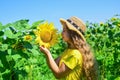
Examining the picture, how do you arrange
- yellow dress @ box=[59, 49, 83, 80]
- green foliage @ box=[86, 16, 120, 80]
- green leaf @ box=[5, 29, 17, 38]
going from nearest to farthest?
1. green leaf @ box=[5, 29, 17, 38]
2. yellow dress @ box=[59, 49, 83, 80]
3. green foliage @ box=[86, 16, 120, 80]

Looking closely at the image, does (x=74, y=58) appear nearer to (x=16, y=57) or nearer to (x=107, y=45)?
(x=16, y=57)

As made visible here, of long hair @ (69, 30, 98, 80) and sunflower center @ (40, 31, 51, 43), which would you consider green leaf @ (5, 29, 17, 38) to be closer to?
sunflower center @ (40, 31, 51, 43)

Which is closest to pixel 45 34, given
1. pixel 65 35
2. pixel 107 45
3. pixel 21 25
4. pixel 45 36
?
pixel 45 36

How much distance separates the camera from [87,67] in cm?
399

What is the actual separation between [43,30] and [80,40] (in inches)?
20.3

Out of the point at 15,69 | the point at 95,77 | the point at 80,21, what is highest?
the point at 80,21

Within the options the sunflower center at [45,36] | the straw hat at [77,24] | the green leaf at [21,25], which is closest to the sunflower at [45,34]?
the sunflower center at [45,36]

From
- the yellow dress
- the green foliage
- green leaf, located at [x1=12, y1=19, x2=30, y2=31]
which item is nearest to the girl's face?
the yellow dress

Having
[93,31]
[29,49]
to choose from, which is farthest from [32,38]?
[93,31]

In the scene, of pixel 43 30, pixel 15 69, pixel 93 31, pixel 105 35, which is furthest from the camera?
pixel 93 31

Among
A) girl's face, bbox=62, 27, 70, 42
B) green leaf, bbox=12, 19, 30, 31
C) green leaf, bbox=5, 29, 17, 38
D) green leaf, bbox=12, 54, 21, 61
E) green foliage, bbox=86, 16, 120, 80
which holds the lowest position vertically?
green foliage, bbox=86, 16, 120, 80

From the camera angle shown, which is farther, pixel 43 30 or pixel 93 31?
pixel 93 31

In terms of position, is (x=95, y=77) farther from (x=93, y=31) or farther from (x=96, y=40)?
(x=93, y=31)

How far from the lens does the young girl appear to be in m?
3.92
